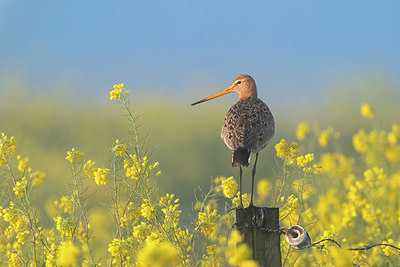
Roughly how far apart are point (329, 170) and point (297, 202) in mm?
3377

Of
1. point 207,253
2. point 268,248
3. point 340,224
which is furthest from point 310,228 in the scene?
point 268,248

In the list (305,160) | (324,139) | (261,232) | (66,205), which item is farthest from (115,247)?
(324,139)

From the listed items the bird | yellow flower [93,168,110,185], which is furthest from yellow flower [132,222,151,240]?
the bird

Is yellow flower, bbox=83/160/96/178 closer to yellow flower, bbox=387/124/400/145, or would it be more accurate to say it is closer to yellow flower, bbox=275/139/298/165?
yellow flower, bbox=275/139/298/165

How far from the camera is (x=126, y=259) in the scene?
377cm

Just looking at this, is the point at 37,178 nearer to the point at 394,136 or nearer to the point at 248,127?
the point at 248,127

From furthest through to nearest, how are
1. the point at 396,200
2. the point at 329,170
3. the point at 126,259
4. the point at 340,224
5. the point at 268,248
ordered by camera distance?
the point at 329,170
the point at 396,200
the point at 340,224
the point at 126,259
the point at 268,248

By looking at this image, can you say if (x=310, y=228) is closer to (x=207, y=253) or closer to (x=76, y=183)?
(x=207, y=253)

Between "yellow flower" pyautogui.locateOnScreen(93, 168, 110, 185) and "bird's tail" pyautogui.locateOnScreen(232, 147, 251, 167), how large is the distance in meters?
0.98

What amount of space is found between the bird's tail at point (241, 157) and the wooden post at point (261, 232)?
0.65m

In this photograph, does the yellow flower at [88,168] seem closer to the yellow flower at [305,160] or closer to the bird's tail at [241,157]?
the bird's tail at [241,157]

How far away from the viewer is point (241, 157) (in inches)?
155

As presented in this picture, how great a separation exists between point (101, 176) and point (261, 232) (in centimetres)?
135

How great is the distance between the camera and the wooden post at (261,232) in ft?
10.5
